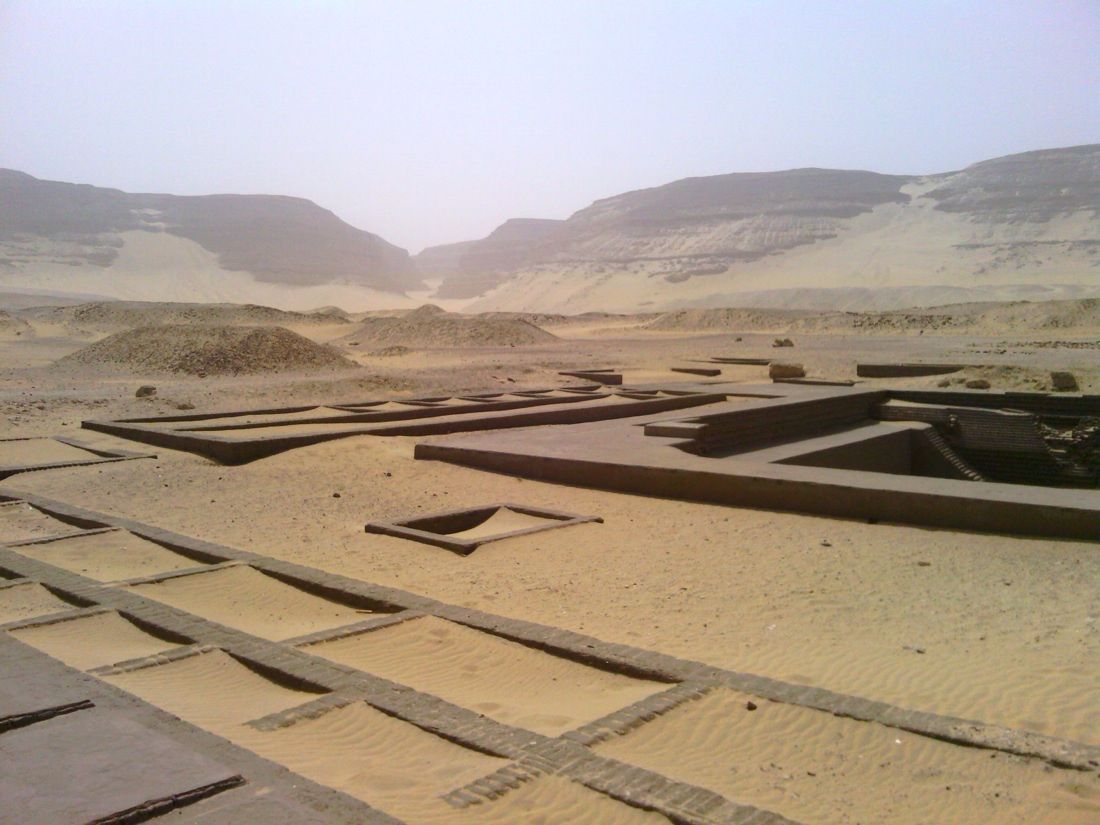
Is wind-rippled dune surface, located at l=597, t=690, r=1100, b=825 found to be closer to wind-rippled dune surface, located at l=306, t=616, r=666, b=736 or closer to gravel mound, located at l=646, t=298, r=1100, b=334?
wind-rippled dune surface, located at l=306, t=616, r=666, b=736

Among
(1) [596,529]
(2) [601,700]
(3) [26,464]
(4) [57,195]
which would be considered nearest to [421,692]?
(2) [601,700]

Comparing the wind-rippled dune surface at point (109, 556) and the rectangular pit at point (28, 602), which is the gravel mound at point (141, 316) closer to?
the wind-rippled dune surface at point (109, 556)

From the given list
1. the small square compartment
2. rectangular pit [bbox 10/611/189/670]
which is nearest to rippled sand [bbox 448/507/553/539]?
the small square compartment

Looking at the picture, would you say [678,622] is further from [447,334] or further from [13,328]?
[13,328]

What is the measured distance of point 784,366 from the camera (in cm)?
1783

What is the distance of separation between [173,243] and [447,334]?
60.8 meters

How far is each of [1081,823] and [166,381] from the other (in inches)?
737

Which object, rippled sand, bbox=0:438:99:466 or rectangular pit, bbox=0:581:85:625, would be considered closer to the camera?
rectangular pit, bbox=0:581:85:625

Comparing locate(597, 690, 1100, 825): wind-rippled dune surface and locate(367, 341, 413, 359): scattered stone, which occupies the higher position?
locate(367, 341, 413, 359): scattered stone

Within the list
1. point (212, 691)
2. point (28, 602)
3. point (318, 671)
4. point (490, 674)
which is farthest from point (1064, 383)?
point (28, 602)

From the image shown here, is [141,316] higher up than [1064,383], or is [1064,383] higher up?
[141,316]

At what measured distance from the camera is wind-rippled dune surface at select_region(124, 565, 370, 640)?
478cm

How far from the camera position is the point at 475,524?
7352mm

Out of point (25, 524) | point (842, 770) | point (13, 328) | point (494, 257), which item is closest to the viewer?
point (842, 770)
